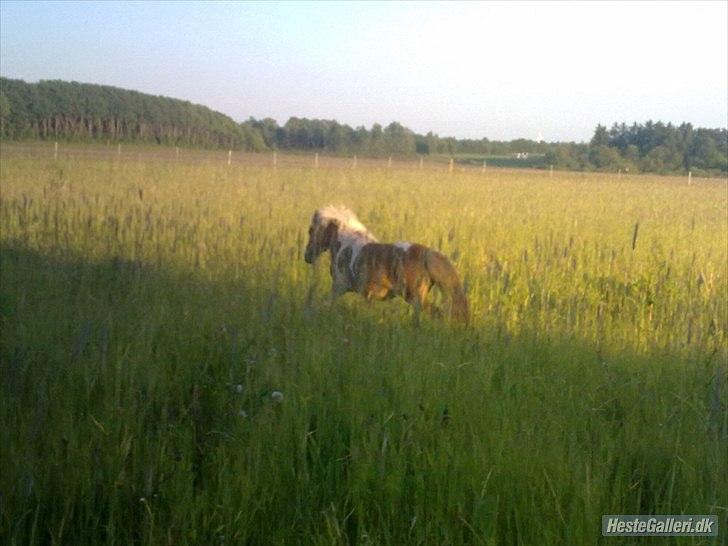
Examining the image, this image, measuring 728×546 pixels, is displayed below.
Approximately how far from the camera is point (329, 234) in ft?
25.5

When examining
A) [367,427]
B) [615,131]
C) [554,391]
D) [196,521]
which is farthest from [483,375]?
[615,131]

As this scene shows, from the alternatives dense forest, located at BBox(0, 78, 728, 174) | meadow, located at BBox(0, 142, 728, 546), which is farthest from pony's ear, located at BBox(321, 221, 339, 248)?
dense forest, located at BBox(0, 78, 728, 174)

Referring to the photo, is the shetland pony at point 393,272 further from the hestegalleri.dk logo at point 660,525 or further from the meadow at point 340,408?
the hestegalleri.dk logo at point 660,525

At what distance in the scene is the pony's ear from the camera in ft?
25.2

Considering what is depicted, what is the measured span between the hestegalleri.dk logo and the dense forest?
19.2 meters

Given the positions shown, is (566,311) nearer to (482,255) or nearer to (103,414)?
(482,255)

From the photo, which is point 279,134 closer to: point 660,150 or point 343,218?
point 660,150

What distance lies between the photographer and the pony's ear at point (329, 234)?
7692 mm

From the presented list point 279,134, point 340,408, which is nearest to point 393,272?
point 340,408

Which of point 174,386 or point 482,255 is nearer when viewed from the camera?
point 174,386

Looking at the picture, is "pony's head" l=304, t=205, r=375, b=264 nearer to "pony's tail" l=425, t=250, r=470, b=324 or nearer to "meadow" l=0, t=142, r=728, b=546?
"meadow" l=0, t=142, r=728, b=546

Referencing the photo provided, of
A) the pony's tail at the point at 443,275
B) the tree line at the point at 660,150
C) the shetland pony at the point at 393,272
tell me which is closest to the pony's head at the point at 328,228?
the shetland pony at the point at 393,272

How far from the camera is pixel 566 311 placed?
21.0ft

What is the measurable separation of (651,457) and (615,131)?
199ft
